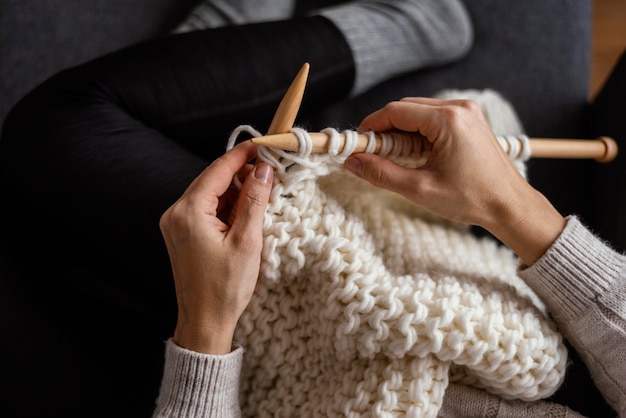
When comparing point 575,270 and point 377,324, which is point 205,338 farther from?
point 575,270

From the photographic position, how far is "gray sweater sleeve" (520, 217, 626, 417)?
708mm

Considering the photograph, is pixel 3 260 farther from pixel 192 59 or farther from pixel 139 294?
pixel 192 59

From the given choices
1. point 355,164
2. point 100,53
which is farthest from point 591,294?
point 100,53

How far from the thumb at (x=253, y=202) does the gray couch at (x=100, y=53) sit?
40 centimetres

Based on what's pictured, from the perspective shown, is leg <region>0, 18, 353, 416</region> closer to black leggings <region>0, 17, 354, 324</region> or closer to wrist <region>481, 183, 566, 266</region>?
black leggings <region>0, 17, 354, 324</region>

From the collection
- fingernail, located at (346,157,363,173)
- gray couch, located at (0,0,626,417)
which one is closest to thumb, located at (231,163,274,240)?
fingernail, located at (346,157,363,173)

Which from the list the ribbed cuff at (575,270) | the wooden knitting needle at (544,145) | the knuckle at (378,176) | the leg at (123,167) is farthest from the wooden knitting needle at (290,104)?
the ribbed cuff at (575,270)

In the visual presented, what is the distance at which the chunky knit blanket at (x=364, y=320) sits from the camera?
685mm

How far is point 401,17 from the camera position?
1.15 m

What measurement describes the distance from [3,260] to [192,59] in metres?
0.46

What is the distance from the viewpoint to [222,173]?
663 millimetres

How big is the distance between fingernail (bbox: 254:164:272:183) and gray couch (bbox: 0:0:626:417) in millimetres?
Result: 434

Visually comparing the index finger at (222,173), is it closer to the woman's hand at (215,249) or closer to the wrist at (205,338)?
the woman's hand at (215,249)

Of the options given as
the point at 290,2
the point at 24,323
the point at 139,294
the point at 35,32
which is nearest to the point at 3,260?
the point at 24,323
